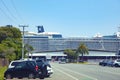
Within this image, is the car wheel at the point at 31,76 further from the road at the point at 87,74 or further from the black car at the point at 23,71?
the road at the point at 87,74

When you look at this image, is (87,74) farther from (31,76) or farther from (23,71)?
(23,71)

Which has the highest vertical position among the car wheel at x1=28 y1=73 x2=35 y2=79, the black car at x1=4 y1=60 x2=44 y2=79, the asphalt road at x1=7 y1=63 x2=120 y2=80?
the black car at x1=4 y1=60 x2=44 y2=79

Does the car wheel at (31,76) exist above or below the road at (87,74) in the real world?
above

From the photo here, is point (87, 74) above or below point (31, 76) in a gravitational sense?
below

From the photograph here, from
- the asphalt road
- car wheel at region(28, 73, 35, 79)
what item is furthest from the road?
car wheel at region(28, 73, 35, 79)

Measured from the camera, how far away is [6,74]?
2989 centimetres

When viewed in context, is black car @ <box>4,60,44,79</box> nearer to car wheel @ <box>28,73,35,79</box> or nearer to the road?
car wheel @ <box>28,73,35,79</box>

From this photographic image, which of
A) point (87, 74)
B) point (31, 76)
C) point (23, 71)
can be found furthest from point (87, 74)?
point (23, 71)

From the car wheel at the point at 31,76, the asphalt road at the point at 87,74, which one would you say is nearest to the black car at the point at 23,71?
Result: the car wheel at the point at 31,76

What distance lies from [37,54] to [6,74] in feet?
558

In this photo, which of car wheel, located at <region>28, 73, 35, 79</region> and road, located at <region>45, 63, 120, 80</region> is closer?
car wheel, located at <region>28, 73, 35, 79</region>

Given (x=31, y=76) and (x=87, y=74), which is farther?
(x=87, y=74)

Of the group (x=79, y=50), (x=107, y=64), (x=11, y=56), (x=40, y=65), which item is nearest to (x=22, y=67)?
(x=40, y=65)

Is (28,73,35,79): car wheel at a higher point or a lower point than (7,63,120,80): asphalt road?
higher
